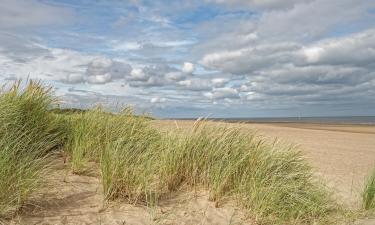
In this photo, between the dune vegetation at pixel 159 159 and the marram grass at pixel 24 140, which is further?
the dune vegetation at pixel 159 159

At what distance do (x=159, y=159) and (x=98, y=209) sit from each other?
1.72 meters

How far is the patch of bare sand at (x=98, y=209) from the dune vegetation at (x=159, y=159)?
174mm

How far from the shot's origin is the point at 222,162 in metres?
7.12

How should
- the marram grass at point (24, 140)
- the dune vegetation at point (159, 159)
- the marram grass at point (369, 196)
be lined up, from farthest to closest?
the marram grass at point (369, 196) → the dune vegetation at point (159, 159) → the marram grass at point (24, 140)

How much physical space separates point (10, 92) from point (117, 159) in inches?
105

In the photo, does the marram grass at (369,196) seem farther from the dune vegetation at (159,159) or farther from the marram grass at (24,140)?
the marram grass at (24,140)

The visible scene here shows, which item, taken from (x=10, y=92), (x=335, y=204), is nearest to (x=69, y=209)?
(x=10, y=92)

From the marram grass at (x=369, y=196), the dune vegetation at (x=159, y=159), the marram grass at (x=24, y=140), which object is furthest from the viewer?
the marram grass at (x=369, y=196)

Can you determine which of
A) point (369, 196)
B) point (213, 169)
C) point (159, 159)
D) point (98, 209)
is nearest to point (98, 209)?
point (98, 209)

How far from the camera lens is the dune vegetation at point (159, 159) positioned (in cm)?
600

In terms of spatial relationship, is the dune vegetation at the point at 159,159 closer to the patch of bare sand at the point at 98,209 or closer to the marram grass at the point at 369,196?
the marram grass at the point at 369,196

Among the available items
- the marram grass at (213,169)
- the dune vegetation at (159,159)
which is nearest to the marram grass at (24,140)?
the dune vegetation at (159,159)

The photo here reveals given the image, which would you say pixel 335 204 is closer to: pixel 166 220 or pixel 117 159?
pixel 166 220

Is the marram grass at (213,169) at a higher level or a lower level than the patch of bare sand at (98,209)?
higher
